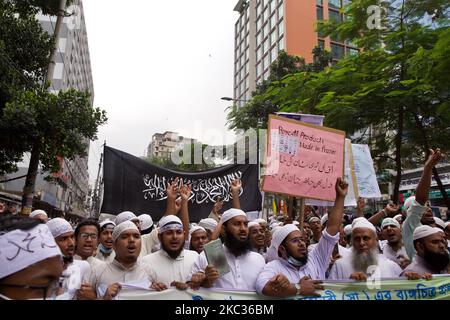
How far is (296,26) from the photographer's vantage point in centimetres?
4141

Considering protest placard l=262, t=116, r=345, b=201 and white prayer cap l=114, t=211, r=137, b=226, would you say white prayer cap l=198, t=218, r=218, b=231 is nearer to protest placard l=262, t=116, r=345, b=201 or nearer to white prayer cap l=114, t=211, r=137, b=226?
white prayer cap l=114, t=211, r=137, b=226

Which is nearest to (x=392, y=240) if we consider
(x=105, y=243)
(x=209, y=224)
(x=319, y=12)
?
(x=209, y=224)

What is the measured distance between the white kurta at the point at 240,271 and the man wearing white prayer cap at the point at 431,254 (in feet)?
4.54

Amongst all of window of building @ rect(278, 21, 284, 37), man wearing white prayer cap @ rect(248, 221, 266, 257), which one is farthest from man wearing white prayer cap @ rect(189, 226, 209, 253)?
window of building @ rect(278, 21, 284, 37)

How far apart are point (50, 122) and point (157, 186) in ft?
13.2

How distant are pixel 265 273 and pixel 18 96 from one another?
727 cm

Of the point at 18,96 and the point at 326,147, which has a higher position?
the point at 18,96

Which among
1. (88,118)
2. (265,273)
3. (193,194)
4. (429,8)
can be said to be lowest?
(265,273)

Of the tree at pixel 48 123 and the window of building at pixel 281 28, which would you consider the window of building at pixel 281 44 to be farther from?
the tree at pixel 48 123

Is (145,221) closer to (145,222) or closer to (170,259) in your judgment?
(145,222)

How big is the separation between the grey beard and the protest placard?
3.59 ft
